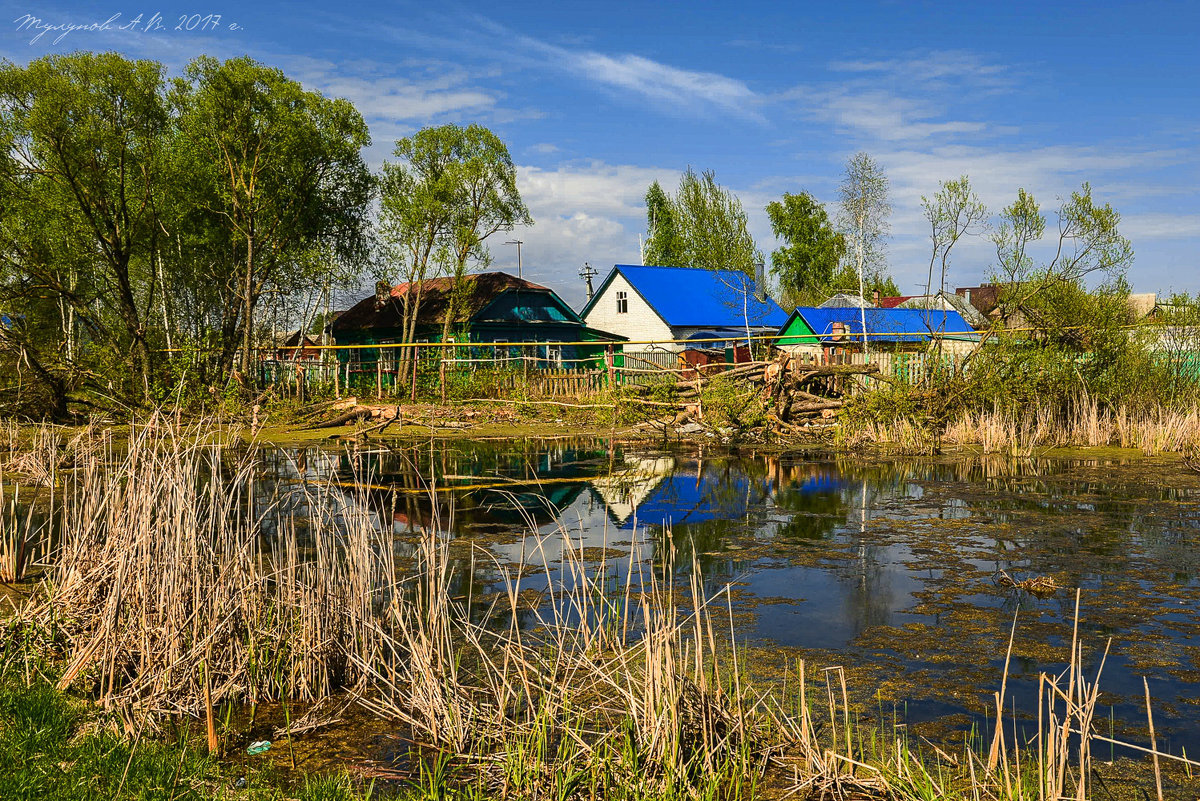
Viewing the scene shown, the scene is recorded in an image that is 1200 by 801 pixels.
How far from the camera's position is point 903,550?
29.7 feet

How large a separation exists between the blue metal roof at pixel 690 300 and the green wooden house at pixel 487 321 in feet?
9.75

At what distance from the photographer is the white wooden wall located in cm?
4322

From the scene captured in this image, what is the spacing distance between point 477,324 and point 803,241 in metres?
31.1

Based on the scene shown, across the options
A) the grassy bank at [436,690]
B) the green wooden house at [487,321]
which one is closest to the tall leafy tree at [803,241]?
the green wooden house at [487,321]

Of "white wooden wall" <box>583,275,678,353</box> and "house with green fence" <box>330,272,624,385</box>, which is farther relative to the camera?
"white wooden wall" <box>583,275,678,353</box>

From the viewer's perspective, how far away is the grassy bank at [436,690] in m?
4.00

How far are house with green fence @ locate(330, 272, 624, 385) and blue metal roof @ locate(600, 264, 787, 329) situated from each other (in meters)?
3.03

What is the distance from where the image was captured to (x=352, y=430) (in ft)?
70.7

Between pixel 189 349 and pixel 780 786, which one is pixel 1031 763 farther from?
pixel 189 349

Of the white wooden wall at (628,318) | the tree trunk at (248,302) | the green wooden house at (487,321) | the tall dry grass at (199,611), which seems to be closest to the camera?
the tall dry grass at (199,611)

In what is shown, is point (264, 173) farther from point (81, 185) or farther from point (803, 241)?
point (803, 241)

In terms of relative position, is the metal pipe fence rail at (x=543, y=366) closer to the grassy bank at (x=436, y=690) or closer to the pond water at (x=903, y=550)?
the pond water at (x=903, y=550)

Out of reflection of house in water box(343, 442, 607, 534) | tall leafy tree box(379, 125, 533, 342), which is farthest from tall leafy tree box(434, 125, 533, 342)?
reflection of house in water box(343, 442, 607, 534)

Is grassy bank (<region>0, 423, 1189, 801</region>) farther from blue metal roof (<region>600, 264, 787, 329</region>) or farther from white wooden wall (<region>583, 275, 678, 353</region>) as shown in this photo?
blue metal roof (<region>600, 264, 787, 329</region>)
